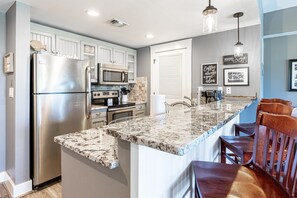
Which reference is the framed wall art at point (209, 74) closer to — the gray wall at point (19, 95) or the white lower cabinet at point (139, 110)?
the white lower cabinet at point (139, 110)

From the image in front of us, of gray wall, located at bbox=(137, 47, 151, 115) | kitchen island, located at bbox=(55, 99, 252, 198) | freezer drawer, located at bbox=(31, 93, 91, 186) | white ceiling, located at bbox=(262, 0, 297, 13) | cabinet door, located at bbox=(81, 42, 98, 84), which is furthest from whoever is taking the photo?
gray wall, located at bbox=(137, 47, 151, 115)

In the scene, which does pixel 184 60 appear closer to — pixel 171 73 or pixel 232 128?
pixel 171 73

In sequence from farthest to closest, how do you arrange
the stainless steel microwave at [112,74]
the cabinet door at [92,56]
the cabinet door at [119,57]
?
the cabinet door at [119,57] → the stainless steel microwave at [112,74] → the cabinet door at [92,56]

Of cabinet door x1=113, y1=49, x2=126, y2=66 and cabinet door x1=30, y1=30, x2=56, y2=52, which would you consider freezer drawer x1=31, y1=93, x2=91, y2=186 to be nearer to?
cabinet door x1=30, y1=30, x2=56, y2=52

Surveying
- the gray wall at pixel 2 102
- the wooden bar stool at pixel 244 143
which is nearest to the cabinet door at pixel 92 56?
the gray wall at pixel 2 102

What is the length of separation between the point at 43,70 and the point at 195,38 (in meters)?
2.69

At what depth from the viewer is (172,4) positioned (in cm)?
213

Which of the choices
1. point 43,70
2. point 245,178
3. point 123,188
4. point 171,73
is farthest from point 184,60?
point 123,188

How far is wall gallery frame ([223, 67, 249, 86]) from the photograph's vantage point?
114 inches

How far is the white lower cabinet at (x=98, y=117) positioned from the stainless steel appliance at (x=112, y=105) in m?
0.10

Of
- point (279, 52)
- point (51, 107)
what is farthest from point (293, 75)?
point (51, 107)

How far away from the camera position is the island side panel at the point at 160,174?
0.64 metres

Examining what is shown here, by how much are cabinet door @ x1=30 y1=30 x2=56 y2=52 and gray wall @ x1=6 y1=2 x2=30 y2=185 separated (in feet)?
1.50

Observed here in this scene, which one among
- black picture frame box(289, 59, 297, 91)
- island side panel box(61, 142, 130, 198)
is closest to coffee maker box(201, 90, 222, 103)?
black picture frame box(289, 59, 297, 91)
